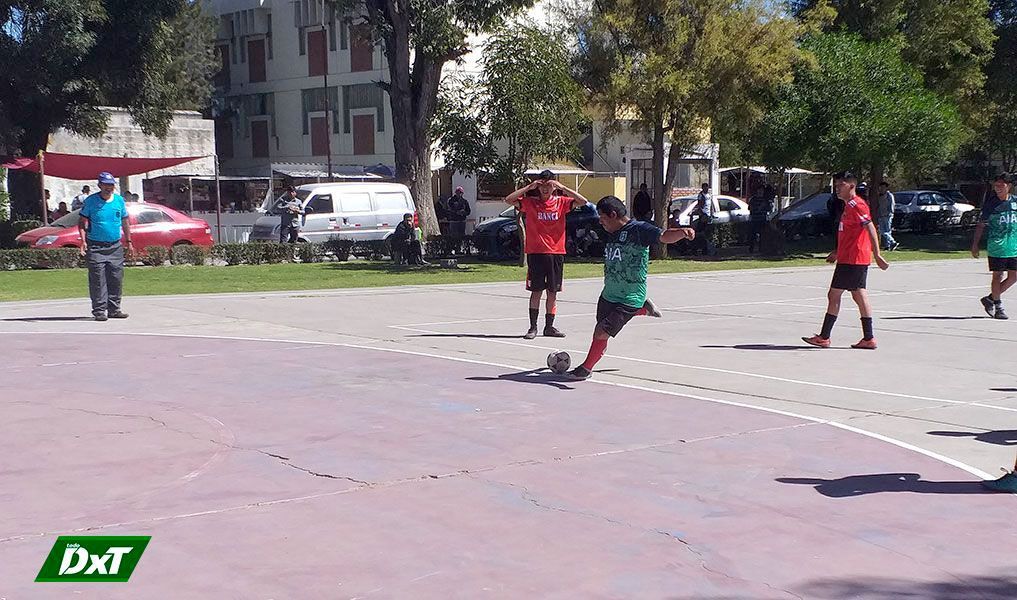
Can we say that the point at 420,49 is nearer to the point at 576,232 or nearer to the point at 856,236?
the point at 576,232

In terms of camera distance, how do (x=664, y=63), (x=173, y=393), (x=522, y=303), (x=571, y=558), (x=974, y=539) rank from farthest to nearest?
(x=664, y=63) → (x=522, y=303) → (x=173, y=393) → (x=974, y=539) → (x=571, y=558)

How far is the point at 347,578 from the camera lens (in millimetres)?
4891

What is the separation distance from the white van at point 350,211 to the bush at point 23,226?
6483 millimetres

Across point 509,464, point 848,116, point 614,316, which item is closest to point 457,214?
point 848,116

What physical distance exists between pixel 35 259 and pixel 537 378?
17647 mm

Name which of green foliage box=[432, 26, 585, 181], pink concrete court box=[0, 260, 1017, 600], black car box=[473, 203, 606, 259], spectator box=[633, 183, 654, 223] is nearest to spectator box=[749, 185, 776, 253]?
spectator box=[633, 183, 654, 223]

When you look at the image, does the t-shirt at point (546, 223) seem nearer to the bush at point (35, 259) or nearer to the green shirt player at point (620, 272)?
the green shirt player at point (620, 272)

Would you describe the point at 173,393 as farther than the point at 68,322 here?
No

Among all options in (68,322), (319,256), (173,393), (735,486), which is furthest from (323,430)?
(319,256)

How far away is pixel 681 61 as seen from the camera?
2762 centimetres

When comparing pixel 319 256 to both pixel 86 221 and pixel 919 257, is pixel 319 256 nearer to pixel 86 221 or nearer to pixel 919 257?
pixel 86 221

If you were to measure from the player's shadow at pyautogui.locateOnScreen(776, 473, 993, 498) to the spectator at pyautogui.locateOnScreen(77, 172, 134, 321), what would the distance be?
1047 centimetres

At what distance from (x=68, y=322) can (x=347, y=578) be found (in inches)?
426

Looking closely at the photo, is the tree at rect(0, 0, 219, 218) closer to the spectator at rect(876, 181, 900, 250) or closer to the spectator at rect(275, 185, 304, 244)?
the spectator at rect(275, 185, 304, 244)
